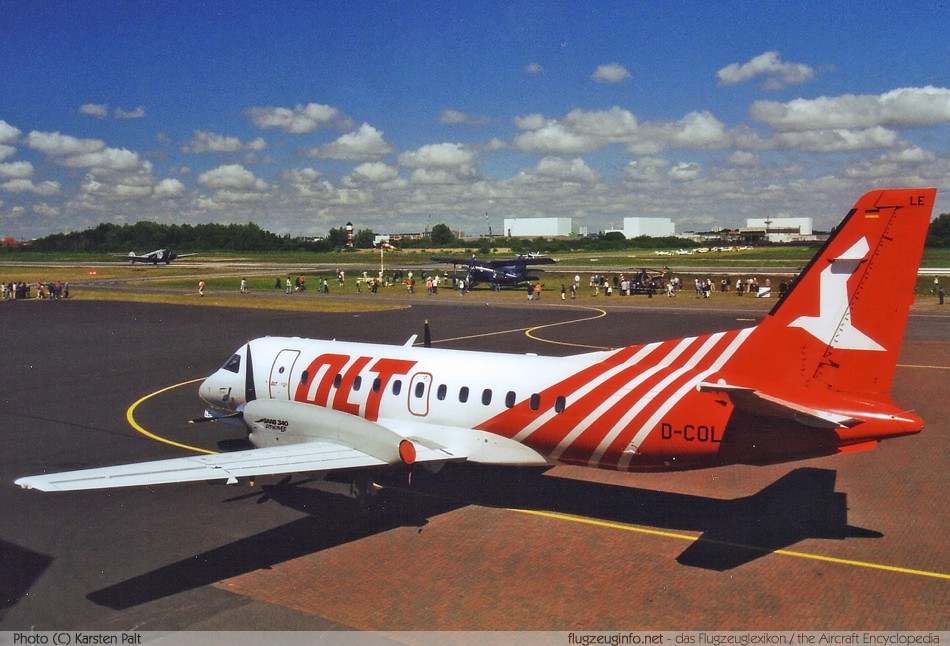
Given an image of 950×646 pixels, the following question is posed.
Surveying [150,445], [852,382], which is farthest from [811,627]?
[150,445]

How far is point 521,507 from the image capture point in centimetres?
1554

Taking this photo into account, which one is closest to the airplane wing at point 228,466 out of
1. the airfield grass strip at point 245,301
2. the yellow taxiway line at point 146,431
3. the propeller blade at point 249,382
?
the propeller blade at point 249,382

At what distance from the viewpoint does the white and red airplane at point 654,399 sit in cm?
1152

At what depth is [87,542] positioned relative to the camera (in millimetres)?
13680

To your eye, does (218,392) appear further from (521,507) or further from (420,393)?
(521,507)

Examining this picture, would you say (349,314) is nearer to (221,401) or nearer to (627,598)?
(221,401)

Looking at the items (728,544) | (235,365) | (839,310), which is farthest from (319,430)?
(839,310)

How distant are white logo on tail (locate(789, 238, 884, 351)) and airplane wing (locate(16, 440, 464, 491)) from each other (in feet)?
24.1

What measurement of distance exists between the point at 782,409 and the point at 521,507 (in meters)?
6.30

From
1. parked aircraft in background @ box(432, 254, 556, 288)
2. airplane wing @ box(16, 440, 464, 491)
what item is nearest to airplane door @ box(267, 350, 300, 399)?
airplane wing @ box(16, 440, 464, 491)

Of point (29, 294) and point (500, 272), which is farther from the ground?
point (500, 272)

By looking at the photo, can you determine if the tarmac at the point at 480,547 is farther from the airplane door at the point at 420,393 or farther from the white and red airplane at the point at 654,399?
the airplane door at the point at 420,393

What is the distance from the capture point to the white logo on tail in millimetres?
11852

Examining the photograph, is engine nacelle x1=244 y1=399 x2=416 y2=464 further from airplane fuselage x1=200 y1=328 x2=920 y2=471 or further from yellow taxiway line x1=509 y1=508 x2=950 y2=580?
yellow taxiway line x1=509 y1=508 x2=950 y2=580
